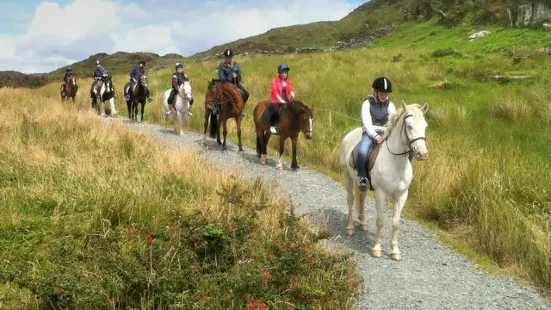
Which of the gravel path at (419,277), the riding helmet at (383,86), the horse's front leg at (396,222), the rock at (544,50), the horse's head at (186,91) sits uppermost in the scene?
the rock at (544,50)

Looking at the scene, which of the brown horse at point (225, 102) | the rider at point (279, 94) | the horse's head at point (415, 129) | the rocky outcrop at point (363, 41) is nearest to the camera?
the horse's head at point (415, 129)

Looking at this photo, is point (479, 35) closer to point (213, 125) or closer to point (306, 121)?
point (213, 125)

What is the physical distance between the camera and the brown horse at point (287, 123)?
440 inches

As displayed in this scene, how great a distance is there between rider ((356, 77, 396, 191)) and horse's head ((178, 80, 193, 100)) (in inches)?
364

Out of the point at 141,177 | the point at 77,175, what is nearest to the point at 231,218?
the point at 141,177

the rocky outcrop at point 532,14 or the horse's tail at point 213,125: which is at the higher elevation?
the rocky outcrop at point 532,14

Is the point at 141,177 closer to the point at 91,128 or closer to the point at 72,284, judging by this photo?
the point at 72,284

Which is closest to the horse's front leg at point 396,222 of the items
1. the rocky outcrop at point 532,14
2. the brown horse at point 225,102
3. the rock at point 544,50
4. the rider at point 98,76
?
the brown horse at point 225,102

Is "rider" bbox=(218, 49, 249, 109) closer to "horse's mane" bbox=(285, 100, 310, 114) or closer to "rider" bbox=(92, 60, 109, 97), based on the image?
"horse's mane" bbox=(285, 100, 310, 114)

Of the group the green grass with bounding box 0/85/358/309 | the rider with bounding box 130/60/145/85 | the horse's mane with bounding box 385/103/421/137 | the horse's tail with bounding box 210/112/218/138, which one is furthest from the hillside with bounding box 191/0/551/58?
the green grass with bounding box 0/85/358/309

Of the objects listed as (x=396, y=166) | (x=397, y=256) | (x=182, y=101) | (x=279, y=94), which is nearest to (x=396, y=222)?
(x=397, y=256)

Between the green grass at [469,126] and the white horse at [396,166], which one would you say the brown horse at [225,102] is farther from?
the white horse at [396,166]

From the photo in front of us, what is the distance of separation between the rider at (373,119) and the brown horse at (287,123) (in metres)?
3.86

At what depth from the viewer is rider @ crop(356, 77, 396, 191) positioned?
272 inches
